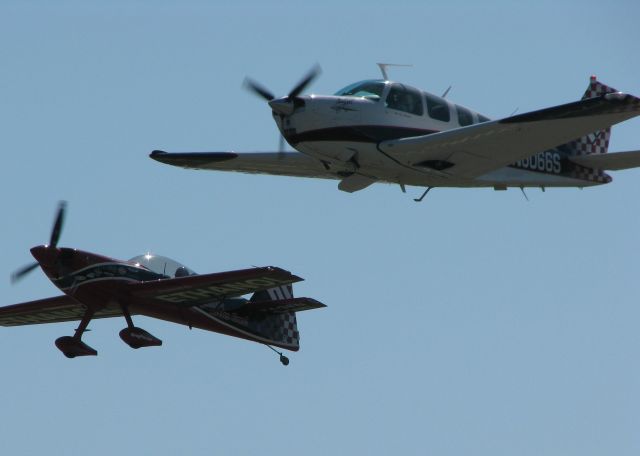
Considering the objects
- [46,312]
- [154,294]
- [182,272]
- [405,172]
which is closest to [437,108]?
[405,172]

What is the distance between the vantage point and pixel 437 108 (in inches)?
1131

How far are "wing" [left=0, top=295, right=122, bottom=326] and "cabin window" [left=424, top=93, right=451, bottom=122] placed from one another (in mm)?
8300

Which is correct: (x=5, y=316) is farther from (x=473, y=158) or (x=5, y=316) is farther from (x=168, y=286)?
(x=473, y=158)

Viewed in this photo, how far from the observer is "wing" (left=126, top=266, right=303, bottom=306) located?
1115 inches

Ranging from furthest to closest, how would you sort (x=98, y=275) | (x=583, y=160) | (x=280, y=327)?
(x=280, y=327)
(x=583, y=160)
(x=98, y=275)

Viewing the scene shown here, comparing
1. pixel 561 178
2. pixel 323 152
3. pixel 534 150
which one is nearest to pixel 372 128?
pixel 323 152

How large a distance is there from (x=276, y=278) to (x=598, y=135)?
368 inches

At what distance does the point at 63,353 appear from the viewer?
28891 millimetres

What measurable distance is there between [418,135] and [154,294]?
21.6 ft

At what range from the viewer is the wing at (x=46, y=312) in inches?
1262

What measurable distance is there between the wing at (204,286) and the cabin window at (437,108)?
4.65 m

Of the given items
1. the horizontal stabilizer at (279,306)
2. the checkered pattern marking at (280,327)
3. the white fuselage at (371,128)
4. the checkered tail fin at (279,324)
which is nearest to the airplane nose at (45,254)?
the horizontal stabilizer at (279,306)

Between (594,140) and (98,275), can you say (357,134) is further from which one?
(594,140)

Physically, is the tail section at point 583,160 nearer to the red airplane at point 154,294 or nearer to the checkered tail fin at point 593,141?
the checkered tail fin at point 593,141
